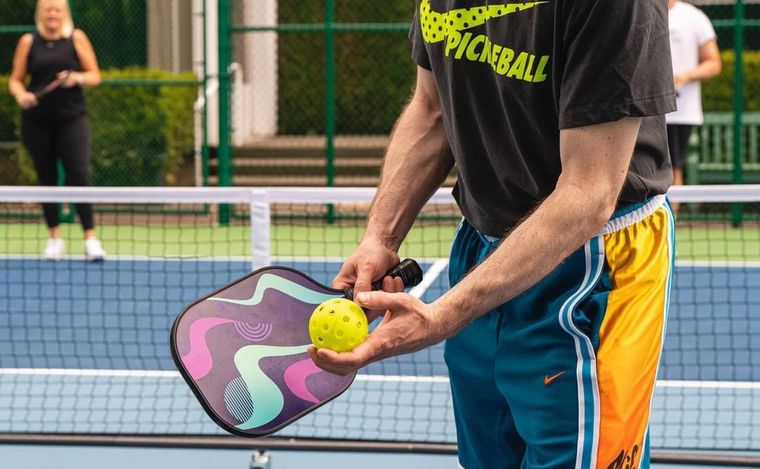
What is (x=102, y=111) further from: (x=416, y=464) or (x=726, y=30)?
(x=416, y=464)

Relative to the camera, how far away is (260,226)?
14.6 feet

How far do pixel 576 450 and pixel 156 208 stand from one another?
9.46 m

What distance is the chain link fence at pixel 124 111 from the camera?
1147 cm

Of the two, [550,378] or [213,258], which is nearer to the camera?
[550,378]

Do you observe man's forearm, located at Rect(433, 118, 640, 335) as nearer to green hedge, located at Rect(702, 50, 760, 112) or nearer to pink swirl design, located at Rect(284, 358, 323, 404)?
pink swirl design, located at Rect(284, 358, 323, 404)

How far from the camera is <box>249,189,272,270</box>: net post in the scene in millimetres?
A: 4441

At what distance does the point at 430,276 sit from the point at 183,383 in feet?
9.14

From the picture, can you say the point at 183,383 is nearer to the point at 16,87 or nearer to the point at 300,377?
the point at 300,377

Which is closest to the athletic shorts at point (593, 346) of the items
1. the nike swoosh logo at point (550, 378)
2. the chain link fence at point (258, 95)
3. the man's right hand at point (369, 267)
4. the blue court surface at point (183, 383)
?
the nike swoosh logo at point (550, 378)

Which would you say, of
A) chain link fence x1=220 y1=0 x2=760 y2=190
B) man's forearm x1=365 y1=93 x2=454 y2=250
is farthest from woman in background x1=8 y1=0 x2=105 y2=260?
man's forearm x1=365 y1=93 x2=454 y2=250

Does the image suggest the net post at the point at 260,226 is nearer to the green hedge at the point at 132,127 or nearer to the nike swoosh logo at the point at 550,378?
the nike swoosh logo at the point at 550,378

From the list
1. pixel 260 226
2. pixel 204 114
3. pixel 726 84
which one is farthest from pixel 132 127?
pixel 260 226

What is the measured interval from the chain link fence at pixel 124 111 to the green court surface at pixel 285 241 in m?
0.70

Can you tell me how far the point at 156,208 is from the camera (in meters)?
11.4
